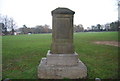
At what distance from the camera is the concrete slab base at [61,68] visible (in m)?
5.22

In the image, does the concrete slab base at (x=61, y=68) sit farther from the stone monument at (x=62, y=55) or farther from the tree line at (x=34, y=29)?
the tree line at (x=34, y=29)

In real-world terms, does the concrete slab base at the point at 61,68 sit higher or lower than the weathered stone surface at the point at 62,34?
lower

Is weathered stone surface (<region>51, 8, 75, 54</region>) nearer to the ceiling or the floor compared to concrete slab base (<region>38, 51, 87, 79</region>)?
nearer to the ceiling

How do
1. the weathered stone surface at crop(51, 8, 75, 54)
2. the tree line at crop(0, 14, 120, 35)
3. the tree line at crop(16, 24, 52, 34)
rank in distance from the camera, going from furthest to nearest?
the tree line at crop(16, 24, 52, 34), the tree line at crop(0, 14, 120, 35), the weathered stone surface at crop(51, 8, 75, 54)

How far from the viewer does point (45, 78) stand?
5.22m

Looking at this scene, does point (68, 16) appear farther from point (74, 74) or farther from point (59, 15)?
point (74, 74)

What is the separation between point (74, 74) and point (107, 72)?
1803 mm

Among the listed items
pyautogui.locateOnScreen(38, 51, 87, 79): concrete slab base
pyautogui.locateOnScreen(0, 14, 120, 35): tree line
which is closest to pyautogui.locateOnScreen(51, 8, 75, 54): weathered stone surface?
pyautogui.locateOnScreen(38, 51, 87, 79): concrete slab base

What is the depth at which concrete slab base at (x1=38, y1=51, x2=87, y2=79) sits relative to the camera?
5219mm

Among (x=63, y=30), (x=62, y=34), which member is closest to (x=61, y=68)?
(x=62, y=34)

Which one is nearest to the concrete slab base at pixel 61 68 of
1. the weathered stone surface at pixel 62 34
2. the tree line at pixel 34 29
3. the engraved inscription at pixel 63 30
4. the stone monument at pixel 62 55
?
the stone monument at pixel 62 55

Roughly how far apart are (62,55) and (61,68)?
58cm

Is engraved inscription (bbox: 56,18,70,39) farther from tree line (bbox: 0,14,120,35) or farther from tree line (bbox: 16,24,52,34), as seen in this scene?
tree line (bbox: 16,24,52,34)

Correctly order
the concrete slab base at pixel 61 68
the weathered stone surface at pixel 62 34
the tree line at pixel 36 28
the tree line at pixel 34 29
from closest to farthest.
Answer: the concrete slab base at pixel 61 68
the weathered stone surface at pixel 62 34
the tree line at pixel 36 28
the tree line at pixel 34 29
